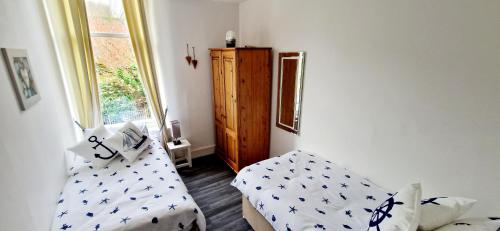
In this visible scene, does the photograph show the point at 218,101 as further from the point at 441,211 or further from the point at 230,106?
the point at 441,211

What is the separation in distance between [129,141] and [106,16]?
Result: 1600 millimetres

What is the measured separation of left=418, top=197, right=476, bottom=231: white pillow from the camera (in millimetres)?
1092

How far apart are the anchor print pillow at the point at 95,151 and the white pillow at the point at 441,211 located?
2556mm

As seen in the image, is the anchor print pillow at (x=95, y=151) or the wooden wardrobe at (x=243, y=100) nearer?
the anchor print pillow at (x=95, y=151)

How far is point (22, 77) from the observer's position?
1469mm

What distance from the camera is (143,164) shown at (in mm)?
2143

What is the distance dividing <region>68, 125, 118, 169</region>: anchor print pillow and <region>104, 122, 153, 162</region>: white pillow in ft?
0.19

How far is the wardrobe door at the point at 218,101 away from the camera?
296 cm

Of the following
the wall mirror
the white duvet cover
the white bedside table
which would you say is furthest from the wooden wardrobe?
the white duvet cover

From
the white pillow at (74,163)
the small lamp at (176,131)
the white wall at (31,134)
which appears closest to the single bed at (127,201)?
the white pillow at (74,163)

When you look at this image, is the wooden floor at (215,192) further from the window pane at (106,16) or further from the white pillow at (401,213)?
the window pane at (106,16)

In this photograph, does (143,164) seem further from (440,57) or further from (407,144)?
(440,57)

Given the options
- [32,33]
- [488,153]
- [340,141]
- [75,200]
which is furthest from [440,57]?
[32,33]

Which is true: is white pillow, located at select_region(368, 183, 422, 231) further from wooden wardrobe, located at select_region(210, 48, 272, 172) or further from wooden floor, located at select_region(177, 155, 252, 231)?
wooden wardrobe, located at select_region(210, 48, 272, 172)
